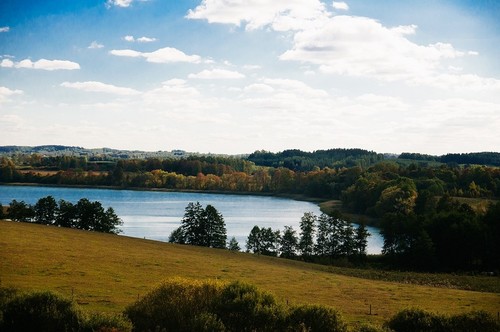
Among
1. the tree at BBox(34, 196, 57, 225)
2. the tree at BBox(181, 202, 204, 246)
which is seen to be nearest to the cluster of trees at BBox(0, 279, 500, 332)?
the tree at BBox(181, 202, 204, 246)

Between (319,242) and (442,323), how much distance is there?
169ft

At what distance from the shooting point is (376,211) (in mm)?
118812

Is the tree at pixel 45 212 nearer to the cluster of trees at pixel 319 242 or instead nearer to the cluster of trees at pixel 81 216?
the cluster of trees at pixel 81 216

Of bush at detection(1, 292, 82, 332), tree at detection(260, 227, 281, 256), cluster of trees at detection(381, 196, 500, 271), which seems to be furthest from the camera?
tree at detection(260, 227, 281, 256)

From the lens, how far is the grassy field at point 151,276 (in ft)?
103

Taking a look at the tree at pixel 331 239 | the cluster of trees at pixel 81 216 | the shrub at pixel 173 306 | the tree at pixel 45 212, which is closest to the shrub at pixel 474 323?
the shrub at pixel 173 306

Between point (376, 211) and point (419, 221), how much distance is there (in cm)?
4484

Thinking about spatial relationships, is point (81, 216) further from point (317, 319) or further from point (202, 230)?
point (317, 319)

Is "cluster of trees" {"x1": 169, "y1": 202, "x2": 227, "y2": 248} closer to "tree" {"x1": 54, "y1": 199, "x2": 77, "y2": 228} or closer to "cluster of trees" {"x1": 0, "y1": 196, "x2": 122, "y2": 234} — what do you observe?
"cluster of trees" {"x1": 0, "y1": 196, "x2": 122, "y2": 234}

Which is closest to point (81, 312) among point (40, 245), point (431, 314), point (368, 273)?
point (431, 314)

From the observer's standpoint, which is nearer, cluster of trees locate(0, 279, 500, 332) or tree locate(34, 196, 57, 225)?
cluster of trees locate(0, 279, 500, 332)

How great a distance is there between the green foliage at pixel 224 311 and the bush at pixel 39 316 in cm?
277

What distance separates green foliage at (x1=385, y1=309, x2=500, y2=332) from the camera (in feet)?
72.6

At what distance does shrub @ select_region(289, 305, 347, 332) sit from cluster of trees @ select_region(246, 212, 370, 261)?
49375mm
